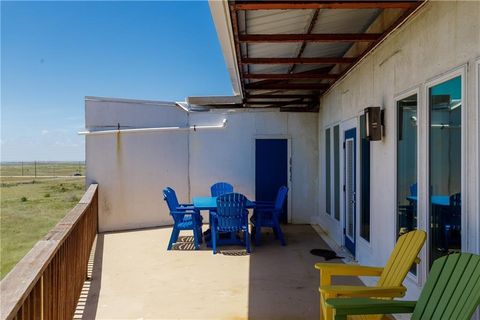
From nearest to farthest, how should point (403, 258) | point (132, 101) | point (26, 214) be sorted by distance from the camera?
point (403, 258), point (132, 101), point (26, 214)

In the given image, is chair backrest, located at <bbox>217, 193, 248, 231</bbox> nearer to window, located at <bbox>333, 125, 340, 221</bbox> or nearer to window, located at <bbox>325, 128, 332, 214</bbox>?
window, located at <bbox>333, 125, 340, 221</bbox>

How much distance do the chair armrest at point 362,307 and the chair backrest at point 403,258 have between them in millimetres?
398

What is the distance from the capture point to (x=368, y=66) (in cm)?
476

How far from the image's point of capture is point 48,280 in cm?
248

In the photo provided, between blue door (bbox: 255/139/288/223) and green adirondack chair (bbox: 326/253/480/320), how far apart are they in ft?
20.9

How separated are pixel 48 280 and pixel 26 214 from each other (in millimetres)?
18689

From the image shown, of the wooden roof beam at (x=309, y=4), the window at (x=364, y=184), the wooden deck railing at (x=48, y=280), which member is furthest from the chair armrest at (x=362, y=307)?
the window at (x=364, y=184)

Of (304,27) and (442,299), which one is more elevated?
(304,27)

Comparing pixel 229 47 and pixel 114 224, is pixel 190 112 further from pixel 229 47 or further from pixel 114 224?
pixel 229 47

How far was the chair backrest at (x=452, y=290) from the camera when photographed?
189 centimetres

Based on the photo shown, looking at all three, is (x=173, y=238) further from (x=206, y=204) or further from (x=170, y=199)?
(x=206, y=204)

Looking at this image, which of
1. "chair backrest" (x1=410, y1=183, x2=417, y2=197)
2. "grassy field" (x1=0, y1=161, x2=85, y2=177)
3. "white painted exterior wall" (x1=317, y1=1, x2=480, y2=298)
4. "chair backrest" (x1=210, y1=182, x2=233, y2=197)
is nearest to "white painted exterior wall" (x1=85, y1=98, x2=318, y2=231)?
"chair backrest" (x1=210, y1=182, x2=233, y2=197)

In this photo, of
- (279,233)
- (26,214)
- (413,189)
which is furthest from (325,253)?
(26,214)

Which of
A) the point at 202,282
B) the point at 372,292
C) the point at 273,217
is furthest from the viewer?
the point at 273,217
